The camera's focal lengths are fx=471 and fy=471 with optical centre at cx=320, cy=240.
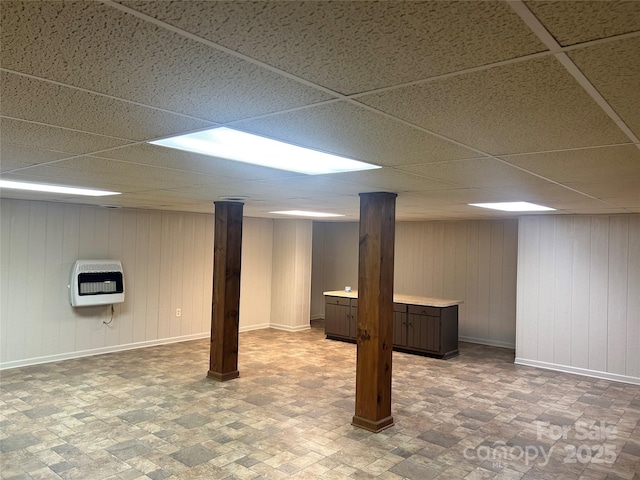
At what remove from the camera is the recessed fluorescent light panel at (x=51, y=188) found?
4238 mm

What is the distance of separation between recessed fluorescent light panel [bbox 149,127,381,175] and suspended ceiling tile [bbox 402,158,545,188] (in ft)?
1.21

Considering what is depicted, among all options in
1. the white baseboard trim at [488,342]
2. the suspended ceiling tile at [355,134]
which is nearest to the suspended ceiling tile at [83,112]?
the suspended ceiling tile at [355,134]

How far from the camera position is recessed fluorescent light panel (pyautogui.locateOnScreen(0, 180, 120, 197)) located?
4.24 metres

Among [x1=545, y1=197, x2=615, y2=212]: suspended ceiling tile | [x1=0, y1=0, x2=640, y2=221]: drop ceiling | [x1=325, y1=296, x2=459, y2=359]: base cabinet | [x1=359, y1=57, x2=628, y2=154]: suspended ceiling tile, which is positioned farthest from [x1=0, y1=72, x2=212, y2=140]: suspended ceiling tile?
[x1=325, y1=296, x2=459, y2=359]: base cabinet

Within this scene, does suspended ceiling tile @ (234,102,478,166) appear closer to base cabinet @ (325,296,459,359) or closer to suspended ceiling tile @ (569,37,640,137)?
suspended ceiling tile @ (569,37,640,137)

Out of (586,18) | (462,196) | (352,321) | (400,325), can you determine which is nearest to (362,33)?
(586,18)

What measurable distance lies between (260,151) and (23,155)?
136cm

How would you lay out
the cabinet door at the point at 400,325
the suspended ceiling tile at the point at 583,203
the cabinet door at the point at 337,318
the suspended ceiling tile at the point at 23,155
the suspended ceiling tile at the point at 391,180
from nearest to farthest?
the suspended ceiling tile at the point at 23,155 < the suspended ceiling tile at the point at 391,180 < the suspended ceiling tile at the point at 583,203 < the cabinet door at the point at 400,325 < the cabinet door at the point at 337,318

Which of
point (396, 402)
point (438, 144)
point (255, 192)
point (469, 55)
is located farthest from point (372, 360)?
point (469, 55)

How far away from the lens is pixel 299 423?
434cm

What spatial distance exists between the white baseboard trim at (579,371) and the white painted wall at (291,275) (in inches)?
155

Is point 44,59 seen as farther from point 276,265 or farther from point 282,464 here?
point 276,265

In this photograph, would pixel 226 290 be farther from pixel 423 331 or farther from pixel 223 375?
pixel 423 331

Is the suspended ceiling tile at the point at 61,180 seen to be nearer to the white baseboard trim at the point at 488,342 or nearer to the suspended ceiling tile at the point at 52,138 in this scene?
the suspended ceiling tile at the point at 52,138
